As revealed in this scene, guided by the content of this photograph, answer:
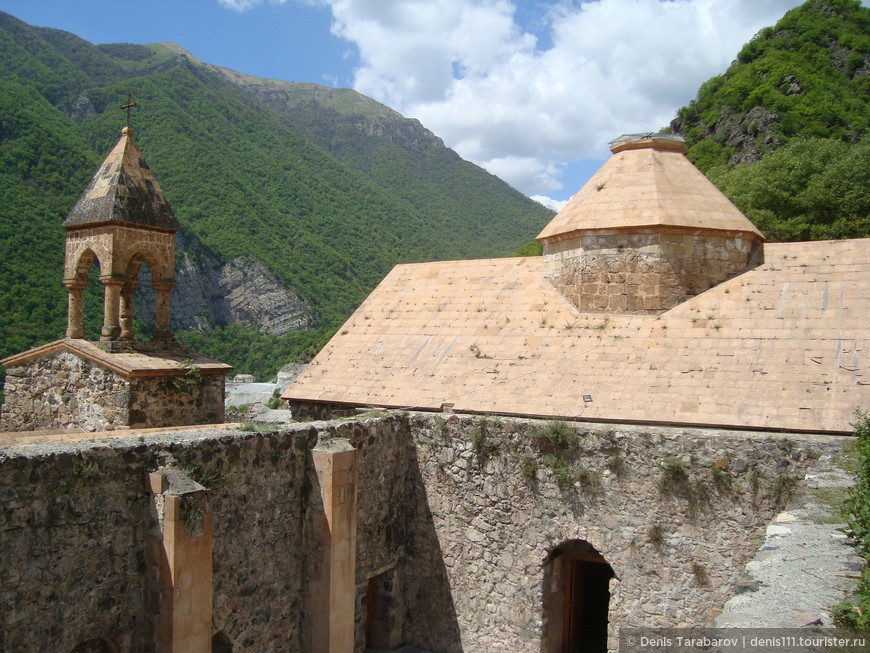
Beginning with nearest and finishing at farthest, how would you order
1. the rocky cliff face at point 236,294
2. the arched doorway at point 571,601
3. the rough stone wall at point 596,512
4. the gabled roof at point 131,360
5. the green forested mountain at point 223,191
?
the rough stone wall at point 596,512 < the arched doorway at point 571,601 < the gabled roof at point 131,360 < the green forested mountain at point 223,191 < the rocky cliff face at point 236,294

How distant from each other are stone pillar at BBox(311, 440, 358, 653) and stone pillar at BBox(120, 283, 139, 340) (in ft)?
19.3

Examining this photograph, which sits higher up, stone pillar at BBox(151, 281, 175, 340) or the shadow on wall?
stone pillar at BBox(151, 281, 175, 340)

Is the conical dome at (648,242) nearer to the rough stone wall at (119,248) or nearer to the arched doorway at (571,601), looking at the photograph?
the arched doorway at (571,601)

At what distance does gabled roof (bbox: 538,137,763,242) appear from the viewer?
11602 mm

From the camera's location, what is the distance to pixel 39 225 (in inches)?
1042

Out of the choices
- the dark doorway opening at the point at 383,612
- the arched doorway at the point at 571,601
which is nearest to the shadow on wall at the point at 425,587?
the dark doorway opening at the point at 383,612

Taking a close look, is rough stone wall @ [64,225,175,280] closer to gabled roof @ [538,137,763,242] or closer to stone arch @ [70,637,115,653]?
gabled roof @ [538,137,763,242]

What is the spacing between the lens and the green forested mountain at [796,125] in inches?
736

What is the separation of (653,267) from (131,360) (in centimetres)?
911

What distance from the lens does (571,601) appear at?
1010 cm

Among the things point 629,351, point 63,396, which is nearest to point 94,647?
point 63,396

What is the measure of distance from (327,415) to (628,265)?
5999 mm

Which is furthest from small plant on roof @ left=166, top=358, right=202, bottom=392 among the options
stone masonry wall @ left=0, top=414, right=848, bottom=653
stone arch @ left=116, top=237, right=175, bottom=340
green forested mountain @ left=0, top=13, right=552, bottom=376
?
green forested mountain @ left=0, top=13, right=552, bottom=376

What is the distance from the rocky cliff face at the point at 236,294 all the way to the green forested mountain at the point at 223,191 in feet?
1.21
